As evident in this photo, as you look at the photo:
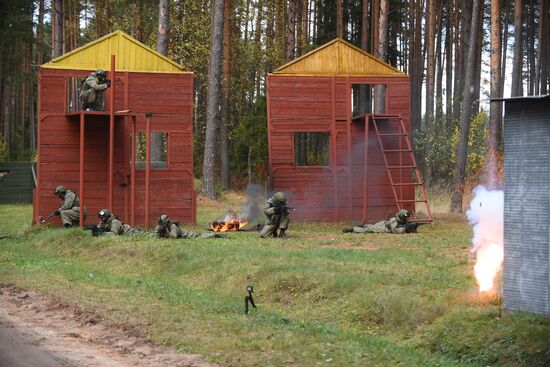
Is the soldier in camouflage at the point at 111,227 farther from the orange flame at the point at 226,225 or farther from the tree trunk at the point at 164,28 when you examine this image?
the tree trunk at the point at 164,28

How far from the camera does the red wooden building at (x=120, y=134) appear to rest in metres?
26.4

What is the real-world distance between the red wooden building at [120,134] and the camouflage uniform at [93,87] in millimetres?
414

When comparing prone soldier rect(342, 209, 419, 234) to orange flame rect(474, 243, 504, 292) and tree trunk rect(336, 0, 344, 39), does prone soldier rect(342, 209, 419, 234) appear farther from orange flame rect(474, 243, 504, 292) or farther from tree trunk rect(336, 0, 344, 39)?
tree trunk rect(336, 0, 344, 39)

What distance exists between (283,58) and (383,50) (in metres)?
20.4

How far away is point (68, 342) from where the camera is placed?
36.7 feet

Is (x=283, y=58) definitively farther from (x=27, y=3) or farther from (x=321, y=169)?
(x=321, y=169)

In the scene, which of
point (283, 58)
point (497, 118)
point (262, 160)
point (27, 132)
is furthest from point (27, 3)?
point (497, 118)

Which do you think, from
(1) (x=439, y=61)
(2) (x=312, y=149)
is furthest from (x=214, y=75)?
(1) (x=439, y=61)

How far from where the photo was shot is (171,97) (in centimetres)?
2734

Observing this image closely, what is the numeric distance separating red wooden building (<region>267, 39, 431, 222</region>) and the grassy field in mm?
5279

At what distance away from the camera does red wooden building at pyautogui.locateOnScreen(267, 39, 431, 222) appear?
28.1 meters

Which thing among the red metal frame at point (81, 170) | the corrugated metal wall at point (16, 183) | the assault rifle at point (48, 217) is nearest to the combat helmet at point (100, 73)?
the red metal frame at point (81, 170)

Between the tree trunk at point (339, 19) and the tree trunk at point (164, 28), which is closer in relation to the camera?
the tree trunk at point (164, 28)

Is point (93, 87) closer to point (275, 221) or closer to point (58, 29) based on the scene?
point (275, 221)
